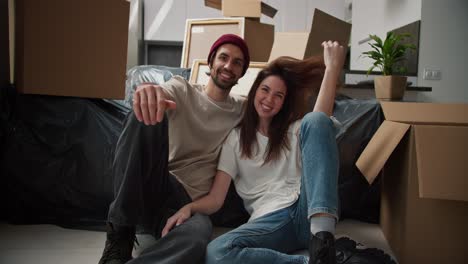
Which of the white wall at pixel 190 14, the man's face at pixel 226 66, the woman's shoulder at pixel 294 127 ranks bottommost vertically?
the woman's shoulder at pixel 294 127

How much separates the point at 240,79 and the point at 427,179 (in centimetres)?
108

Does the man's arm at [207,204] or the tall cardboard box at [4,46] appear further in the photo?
the tall cardboard box at [4,46]

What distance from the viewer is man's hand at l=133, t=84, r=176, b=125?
0.95 m

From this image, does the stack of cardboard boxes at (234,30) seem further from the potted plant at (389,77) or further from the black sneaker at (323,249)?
the black sneaker at (323,249)

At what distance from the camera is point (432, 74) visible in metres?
2.72

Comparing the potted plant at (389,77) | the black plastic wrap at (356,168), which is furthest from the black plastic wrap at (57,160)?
the potted plant at (389,77)

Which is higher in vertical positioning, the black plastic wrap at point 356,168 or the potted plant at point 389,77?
the potted plant at point 389,77

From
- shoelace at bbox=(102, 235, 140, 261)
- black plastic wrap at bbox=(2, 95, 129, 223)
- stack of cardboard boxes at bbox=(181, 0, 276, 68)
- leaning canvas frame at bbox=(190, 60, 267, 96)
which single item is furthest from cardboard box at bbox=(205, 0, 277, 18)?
shoelace at bbox=(102, 235, 140, 261)

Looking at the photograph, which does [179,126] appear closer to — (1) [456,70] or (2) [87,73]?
(2) [87,73]

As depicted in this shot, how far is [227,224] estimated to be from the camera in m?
1.46

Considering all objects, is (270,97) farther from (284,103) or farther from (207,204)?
(207,204)

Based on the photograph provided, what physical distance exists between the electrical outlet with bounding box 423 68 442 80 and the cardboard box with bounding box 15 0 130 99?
90.7 inches

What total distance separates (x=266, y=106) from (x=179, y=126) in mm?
300

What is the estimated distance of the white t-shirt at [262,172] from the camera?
3.72 ft
